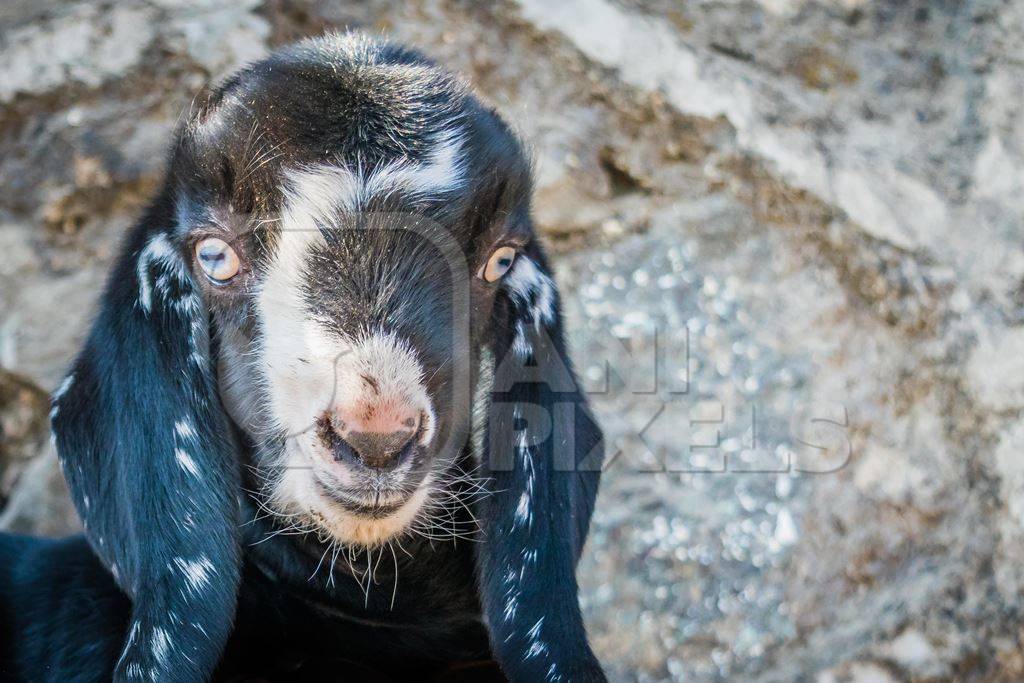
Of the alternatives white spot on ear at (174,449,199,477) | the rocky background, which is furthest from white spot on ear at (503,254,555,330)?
the rocky background

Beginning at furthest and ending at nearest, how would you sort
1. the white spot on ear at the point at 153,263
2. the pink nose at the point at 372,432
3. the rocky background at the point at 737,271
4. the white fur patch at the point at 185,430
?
the rocky background at the point at 737,271, the white spot on ear at the point at 153,263, the white fur patch at the point at 185,430, the pink nose at the point at 372,432

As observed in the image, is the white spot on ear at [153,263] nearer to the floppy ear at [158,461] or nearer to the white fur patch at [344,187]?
the floppy ear at [158,461]

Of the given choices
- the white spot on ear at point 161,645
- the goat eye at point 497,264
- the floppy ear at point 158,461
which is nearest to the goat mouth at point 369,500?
the floppy ear at point 158,461

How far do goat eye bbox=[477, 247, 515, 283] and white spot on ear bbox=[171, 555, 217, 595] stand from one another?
92cm

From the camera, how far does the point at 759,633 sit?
4.01 metres

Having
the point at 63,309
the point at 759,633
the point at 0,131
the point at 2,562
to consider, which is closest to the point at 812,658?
the point at 759,633

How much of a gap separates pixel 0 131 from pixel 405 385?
297cm

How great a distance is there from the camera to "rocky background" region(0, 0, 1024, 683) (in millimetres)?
4047

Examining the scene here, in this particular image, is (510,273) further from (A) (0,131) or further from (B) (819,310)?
(A) (0,131)

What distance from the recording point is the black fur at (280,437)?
8.32 ft

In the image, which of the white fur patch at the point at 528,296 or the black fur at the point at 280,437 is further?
the white fur patch at the point at 528,296

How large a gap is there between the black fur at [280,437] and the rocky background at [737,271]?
1.36 m

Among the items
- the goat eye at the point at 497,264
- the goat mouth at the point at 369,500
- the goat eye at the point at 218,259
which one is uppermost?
the goat eye at the point at 497,264

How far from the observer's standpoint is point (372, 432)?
2.24m
